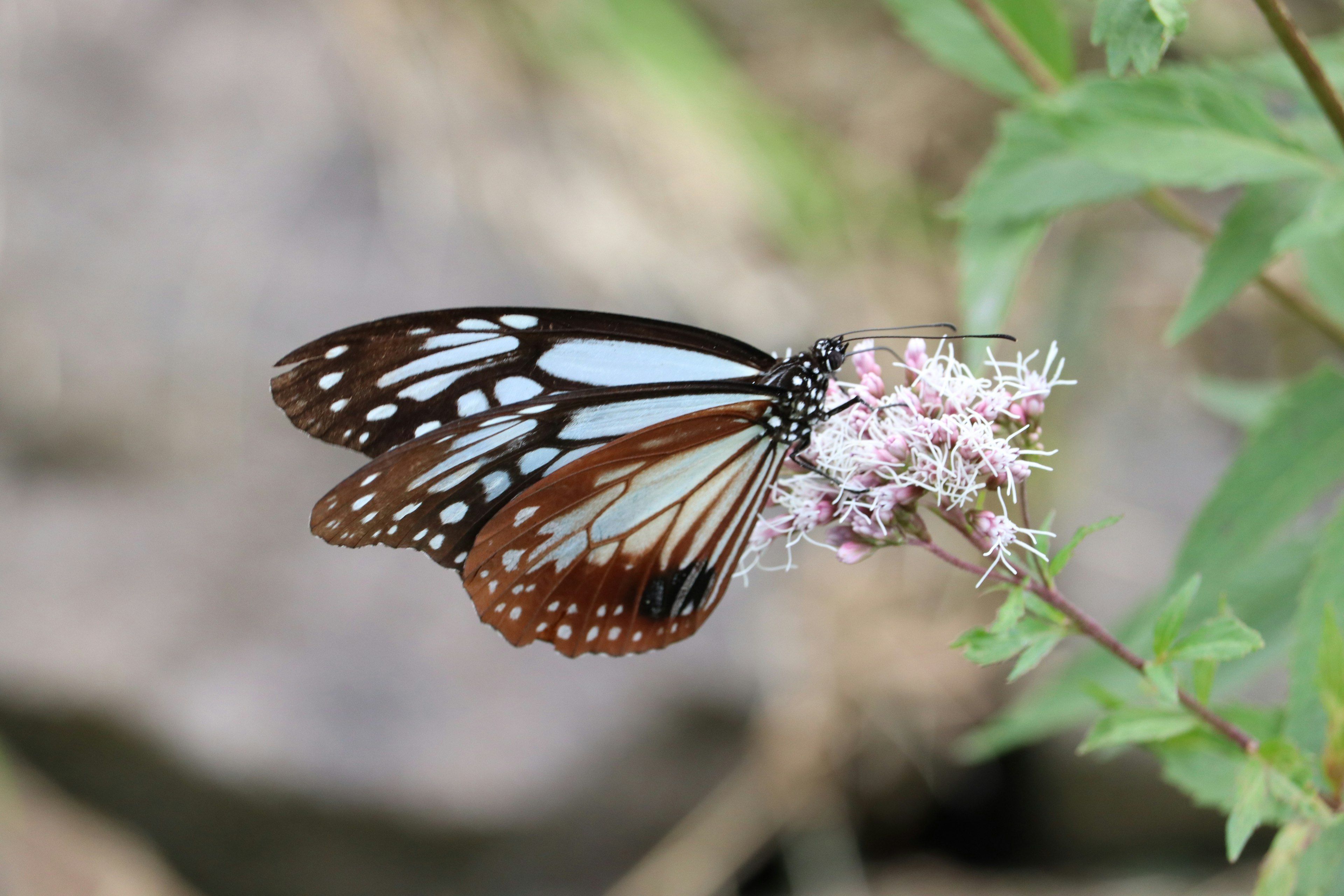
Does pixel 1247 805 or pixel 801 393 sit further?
pixel 801 393

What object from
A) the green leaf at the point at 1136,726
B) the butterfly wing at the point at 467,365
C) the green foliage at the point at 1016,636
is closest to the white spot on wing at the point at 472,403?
the butterfly wing at the point at 467,365

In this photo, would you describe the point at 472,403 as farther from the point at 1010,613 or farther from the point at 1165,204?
the point at 1165,204

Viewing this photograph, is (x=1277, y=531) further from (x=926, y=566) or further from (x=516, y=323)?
(x=926, y=566)

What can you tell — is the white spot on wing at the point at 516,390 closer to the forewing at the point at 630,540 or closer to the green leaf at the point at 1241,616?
the forewing at the point at 630,540

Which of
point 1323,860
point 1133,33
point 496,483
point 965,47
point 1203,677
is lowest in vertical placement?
point 1323,860

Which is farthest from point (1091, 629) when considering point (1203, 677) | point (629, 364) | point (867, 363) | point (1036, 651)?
point (629, 364)

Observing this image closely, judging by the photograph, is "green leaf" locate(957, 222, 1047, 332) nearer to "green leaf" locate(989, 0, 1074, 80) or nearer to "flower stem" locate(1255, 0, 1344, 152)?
"green leaf" locate(989, 0, 1074, 80)

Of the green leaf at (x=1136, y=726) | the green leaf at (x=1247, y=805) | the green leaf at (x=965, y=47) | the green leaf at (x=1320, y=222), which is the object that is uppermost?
the green leaf at (x=965, y=47)
